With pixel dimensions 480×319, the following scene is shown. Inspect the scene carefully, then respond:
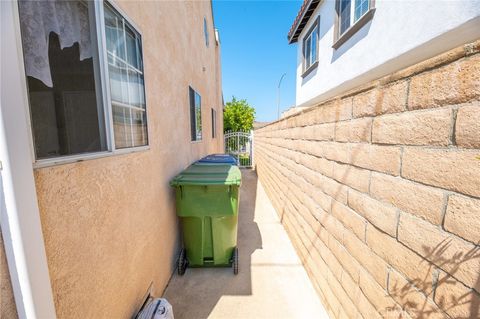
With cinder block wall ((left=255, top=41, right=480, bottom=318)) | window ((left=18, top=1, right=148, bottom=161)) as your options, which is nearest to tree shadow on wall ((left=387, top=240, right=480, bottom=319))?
cinder block wall ((left=255, top=41, right=480, bottom=318))

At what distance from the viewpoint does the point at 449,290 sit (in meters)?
1.03

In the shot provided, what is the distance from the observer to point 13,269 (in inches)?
35.0

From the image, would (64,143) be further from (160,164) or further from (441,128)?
(441,128)

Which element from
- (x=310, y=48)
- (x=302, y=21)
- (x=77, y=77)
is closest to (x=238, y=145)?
(x=310, y=48)

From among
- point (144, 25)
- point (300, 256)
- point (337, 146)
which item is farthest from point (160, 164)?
point (300, 256)

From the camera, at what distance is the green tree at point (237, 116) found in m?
22.4

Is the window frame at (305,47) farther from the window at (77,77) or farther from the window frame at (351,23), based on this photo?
the window at (77,77)

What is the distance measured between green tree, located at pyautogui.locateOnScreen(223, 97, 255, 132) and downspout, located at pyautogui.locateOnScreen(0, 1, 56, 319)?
2177cm

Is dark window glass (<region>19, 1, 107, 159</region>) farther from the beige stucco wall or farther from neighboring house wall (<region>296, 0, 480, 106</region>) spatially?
neighboring house wall (<region>296, 0, 480, 106</region>)

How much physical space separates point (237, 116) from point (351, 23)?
17856 mm

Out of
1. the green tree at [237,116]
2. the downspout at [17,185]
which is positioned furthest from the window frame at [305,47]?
the green tree at [237,116]

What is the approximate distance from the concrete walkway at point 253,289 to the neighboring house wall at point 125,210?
392 millimetres

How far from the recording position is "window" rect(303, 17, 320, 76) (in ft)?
23.3

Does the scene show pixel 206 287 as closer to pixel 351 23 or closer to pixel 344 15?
pixel 351 23
